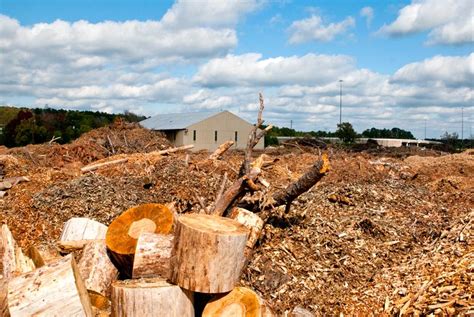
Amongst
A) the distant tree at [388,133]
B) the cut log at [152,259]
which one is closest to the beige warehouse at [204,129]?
the distant tree at [388,133]

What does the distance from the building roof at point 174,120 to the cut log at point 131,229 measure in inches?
1170

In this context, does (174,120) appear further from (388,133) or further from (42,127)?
(388,133)

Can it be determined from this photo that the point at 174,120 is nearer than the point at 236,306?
No

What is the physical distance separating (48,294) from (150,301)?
888 millimetres

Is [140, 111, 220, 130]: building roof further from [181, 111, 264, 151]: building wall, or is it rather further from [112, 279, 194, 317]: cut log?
[112, 279, 194, 317]: cut log

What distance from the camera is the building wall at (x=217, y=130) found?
118ft

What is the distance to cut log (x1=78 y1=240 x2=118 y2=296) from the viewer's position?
5.77 m

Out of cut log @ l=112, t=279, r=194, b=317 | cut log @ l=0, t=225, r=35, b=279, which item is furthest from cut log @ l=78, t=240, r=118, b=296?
cut log @ l=112, t=279, r=194, b=317

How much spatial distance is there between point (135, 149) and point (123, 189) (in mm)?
8550

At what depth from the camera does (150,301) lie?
15.3 ft

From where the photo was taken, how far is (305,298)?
18.7 ft

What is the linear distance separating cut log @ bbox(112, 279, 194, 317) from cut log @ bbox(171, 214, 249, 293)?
0.14 metres

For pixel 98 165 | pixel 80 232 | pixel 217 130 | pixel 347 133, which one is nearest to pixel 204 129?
pixel 217 130

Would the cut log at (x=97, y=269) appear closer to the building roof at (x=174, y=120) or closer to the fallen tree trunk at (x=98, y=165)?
the fallen tree trunk at (x=98, y=165)
